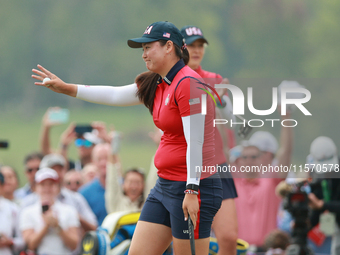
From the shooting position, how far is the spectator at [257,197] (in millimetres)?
5258

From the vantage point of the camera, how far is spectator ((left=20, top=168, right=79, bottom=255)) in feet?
17.7

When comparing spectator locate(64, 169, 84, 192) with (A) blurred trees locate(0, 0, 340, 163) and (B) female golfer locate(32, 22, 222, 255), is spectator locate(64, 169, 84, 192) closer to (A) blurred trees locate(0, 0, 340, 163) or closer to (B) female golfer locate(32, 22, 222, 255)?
(B) female golfer locate(32, 22, 222, 255)

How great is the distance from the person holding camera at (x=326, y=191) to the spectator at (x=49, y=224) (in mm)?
2422

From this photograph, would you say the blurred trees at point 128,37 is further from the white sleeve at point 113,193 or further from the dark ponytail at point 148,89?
the dark ponytail at point 148,89

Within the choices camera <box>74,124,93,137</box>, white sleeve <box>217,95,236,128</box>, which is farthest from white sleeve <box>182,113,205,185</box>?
camera <box>74,124,93,137</box>

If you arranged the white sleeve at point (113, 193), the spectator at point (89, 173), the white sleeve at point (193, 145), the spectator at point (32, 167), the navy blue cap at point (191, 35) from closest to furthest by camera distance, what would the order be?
the white sleeve at point (193, 145), the navy blue cap at point (191, 35), the white sleeve at point (113, 193), the spectator at point (32, 167), the spectator at point (89, 173)

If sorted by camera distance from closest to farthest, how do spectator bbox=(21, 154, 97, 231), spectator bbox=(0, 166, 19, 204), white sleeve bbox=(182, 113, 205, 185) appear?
white sleeve bbox=(182, 113, 205, 185) < spectator bbox=(21, 154, 97, 231) < spectator bbox=(0, 166, 19, 204)

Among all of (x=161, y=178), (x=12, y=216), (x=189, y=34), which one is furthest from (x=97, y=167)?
(x=161, y=178)

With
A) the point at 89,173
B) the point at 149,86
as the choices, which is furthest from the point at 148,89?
the point at 89,173

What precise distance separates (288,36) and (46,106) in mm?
8719

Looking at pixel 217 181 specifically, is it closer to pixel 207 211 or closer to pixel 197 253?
pixel 207 211

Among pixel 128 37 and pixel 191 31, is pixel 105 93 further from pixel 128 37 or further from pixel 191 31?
pixel 128 37

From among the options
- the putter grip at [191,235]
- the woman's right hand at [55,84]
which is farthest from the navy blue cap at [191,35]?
the putter grip at [191,235]

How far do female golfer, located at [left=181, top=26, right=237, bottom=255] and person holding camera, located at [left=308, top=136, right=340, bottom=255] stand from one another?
155cm
